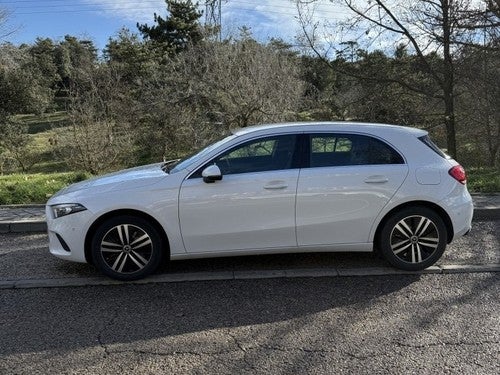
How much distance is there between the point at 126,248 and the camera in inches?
196

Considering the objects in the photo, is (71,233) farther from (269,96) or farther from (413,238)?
(269,96)

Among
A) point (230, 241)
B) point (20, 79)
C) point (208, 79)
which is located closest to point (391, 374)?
point (230, 241)

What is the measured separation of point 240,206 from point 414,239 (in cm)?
182

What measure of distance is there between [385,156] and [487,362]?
237 centimetres

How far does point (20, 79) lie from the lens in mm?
27562

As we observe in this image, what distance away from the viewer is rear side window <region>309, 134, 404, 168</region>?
519 cm

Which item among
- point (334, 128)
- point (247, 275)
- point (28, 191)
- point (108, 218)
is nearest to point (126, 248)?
point (108, 218)

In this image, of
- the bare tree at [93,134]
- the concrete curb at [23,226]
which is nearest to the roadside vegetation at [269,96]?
the bare tree at [93,134]

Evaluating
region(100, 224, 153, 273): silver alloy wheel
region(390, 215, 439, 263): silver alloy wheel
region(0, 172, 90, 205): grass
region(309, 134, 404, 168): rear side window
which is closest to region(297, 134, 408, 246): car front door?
region(309, 134, 404, 168): rear side window

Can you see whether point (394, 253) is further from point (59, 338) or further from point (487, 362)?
point (59, 338)

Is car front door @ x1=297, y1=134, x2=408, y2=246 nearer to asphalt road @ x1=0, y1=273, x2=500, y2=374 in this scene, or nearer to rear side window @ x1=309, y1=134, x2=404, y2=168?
rear side window @ x1=309, y1=134, x2=404, y2=168

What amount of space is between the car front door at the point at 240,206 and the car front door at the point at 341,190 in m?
0.14

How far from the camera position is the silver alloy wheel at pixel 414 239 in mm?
5172

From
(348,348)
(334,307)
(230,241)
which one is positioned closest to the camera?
(348,348)
